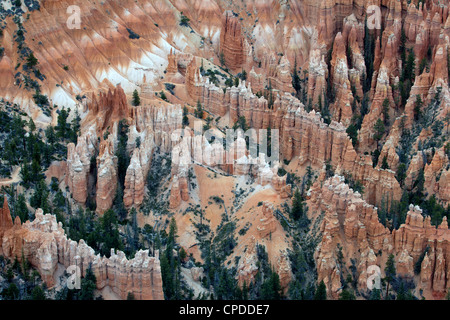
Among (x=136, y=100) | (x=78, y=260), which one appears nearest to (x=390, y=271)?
(x=78, y=260)

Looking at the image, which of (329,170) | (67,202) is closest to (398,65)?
(329,170)

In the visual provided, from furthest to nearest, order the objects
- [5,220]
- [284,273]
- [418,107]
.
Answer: [418,107], [284,273], [5,220]

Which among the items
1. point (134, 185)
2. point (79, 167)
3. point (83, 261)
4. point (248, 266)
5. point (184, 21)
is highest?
point (184, 21)

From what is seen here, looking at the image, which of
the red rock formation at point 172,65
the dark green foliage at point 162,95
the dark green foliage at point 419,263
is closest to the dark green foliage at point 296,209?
the dark green foliage at point 419,263

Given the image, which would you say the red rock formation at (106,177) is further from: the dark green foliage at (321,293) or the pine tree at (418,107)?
the pine tree at (418,107)

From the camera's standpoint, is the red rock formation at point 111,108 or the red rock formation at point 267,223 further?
the red rock formation at point 111,108

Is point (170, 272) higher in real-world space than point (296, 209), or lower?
lower

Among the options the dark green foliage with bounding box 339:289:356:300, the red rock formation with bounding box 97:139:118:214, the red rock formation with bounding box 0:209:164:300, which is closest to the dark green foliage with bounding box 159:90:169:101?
the red rock formation with bounding box 97:139:118:214

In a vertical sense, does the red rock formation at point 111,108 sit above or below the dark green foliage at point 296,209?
above

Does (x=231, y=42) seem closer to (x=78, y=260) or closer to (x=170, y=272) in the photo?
(x=170, y=272)

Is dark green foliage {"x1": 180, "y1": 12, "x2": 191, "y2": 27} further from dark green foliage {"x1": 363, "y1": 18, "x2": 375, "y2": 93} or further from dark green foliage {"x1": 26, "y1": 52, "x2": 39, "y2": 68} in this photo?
dark green foliage {"x1": 26, "y1": 52, "x2": 39, "y2": 68}
